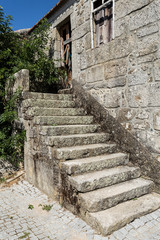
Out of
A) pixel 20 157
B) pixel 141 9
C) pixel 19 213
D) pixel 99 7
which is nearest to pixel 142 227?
pixel 19 213

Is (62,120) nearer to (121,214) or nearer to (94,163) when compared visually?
(94,163)

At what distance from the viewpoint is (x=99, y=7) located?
13.5 ft

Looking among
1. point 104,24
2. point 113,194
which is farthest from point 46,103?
point 113,194

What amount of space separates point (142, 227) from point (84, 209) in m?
0.72

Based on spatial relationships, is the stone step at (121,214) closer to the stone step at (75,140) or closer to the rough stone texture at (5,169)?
the stone step at (75,140)

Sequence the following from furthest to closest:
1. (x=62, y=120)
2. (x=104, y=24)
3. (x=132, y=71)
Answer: (x=104, y=24) → (x=62, y=120) → (x=132, y=71)

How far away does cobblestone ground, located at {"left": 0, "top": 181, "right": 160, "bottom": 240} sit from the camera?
7.00 feet

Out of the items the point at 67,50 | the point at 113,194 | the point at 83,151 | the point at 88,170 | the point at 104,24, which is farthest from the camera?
the point at 67,50

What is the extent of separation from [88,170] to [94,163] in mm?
143

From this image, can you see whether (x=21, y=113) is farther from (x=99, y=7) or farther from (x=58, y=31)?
(x=58, y=31)

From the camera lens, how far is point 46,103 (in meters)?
4.16

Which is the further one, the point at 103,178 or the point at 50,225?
the point at 103,178

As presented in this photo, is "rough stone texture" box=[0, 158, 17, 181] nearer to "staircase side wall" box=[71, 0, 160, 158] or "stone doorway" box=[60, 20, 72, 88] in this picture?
"staircase side wall" box=[71, 0, 160, 158]

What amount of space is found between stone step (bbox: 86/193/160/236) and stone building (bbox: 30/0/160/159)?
2.53 ft
